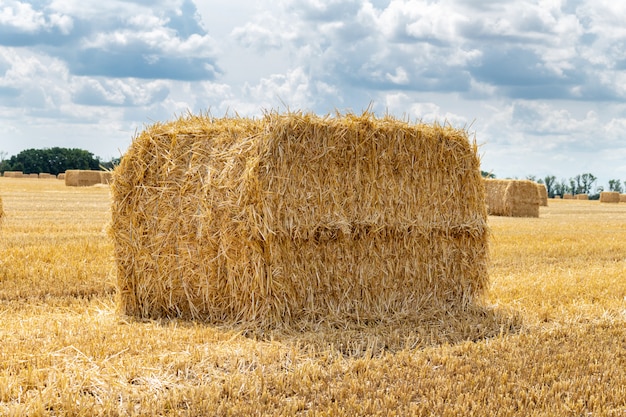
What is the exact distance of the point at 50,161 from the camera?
72.2 m

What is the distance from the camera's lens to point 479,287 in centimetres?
860

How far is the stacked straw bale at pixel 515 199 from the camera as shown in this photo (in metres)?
24.6

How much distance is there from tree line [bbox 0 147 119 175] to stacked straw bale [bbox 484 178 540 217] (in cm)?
5371

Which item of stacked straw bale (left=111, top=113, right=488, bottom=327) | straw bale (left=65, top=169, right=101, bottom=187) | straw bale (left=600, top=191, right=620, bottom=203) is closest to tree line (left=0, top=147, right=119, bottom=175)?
straw bale (left=65, top=169, right=101, bottom=187)

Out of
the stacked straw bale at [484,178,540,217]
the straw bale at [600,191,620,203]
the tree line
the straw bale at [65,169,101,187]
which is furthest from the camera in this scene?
the tree line

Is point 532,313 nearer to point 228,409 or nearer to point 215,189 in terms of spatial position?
point 215,189

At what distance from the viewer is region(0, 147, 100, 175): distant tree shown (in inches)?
2815

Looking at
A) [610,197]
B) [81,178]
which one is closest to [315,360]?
[81,178]

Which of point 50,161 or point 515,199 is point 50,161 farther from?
point 515,199

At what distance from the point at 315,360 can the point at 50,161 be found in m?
71.8

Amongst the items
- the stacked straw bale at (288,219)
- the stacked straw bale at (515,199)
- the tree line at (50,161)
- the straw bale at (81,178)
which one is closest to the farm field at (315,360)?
the stacked straw bale at (288,219)

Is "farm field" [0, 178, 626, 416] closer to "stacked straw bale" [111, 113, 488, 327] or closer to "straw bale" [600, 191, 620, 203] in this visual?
"stacked straw bale" [111, 113, 488, 327]

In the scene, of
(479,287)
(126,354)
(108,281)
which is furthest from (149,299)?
(479,287)

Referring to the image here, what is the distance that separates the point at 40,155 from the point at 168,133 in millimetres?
70256
